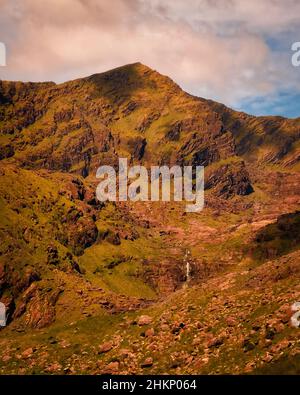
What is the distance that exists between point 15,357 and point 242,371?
69.5 meters

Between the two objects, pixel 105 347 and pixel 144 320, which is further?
pixel 144 320

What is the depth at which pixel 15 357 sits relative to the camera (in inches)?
4833

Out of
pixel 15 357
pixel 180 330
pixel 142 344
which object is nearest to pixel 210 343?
pixel 180 330
